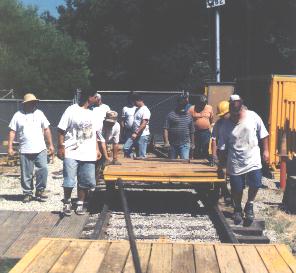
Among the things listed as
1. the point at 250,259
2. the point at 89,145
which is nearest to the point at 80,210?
the point at 89,145

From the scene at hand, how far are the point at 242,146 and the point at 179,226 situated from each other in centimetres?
144

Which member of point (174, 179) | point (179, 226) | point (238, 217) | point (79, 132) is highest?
point (79, 132)

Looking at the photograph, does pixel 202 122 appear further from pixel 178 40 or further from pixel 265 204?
pixel 178 40

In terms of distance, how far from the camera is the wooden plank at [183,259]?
4.69 m

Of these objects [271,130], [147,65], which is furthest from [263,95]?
[147,65]

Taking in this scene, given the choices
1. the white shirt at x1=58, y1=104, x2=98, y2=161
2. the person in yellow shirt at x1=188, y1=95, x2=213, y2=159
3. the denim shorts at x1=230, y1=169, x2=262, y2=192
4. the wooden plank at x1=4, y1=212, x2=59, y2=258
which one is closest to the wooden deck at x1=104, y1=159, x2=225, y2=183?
the white shirt at x1=58, y1=104, x2=98, y2=161

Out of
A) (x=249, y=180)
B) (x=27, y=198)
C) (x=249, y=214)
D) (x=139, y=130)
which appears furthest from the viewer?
(x=139, y=130)

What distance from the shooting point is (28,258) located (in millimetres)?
4824

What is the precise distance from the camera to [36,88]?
48469 millimetres

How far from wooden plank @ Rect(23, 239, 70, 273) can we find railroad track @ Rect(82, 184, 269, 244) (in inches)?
91.8

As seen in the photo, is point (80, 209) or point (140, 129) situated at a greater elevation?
point (140, 129)

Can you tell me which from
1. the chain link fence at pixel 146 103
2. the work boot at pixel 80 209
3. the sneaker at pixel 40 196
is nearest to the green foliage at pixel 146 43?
the chain link fence at pixel 146 103

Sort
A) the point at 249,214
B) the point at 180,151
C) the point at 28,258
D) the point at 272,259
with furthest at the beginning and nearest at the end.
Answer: the point at 180,151
the point at 249,214
the point at 272,259
the point at 28,258

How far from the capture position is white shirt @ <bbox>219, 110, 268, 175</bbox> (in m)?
8.75
